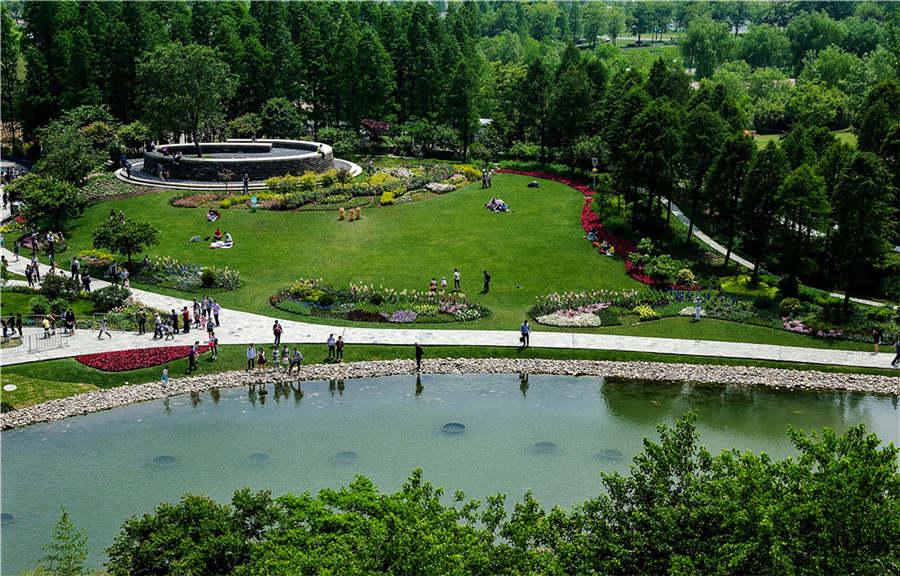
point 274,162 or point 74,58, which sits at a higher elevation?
point 74,58

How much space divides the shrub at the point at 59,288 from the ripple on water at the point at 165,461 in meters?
18.2

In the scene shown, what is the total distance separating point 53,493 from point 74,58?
62.8 meters

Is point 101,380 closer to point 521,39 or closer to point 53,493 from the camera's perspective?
point 53,493

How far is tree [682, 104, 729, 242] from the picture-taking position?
57938 millimetres

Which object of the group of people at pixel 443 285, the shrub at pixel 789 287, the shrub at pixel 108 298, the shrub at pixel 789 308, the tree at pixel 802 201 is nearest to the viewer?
the shrub at pixel 789 308

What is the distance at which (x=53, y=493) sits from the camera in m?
30.2

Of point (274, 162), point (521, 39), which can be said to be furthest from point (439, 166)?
point (521, 39)

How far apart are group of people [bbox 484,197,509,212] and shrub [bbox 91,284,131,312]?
90.1ft

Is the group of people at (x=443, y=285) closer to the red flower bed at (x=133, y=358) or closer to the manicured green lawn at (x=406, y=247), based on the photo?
the manicured green lawn at (x=406, y=247)

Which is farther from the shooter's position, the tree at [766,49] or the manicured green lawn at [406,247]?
the tree at [766,49]

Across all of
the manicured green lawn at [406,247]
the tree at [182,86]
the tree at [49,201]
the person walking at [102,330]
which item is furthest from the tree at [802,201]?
the tree at [182,86]

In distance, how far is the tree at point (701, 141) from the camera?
190ft

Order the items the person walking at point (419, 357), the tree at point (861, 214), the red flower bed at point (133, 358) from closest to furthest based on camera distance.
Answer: the red flower bed at point (133, 358) < the person walking at point (419, 357) < the tree at point (861, 214)

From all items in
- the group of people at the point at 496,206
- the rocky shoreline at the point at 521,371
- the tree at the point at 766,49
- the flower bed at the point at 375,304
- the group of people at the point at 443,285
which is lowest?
the rocky shoreline at the point at 521,371
